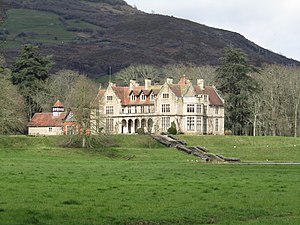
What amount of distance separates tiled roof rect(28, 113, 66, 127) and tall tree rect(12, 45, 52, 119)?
486cm

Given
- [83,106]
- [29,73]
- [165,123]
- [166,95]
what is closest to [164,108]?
[166,95]

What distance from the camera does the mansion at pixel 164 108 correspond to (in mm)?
98625

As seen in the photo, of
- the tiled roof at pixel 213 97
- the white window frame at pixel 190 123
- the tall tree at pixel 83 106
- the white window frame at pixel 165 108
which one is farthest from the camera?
the tiled roof at pixel 213 97

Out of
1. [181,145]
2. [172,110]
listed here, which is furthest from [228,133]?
[181,145]

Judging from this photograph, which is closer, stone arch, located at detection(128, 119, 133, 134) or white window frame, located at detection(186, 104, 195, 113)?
white window frame, located at detection(186, 104, 195, 113)

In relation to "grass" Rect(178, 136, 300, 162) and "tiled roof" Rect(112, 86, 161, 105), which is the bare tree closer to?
"tiled roof" Rect(112, 86, 161, 105)

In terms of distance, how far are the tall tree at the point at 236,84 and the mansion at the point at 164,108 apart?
2785 millimetres

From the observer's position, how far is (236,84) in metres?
106

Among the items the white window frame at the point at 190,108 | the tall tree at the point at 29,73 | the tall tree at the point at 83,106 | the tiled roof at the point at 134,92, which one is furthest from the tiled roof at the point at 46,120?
the tall tree at the point at 83,106

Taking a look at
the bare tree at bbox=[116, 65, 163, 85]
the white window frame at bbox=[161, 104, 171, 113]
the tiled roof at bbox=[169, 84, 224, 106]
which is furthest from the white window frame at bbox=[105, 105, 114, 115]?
the bare tree at bbox=[116, 65, 163, 85]

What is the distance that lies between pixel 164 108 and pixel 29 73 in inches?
934

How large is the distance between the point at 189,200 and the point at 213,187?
18.4 ft

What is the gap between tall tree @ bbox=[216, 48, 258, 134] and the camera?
105 m

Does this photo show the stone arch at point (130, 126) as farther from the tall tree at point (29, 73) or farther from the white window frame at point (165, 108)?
Result: the tall tree at point (29, 73)
